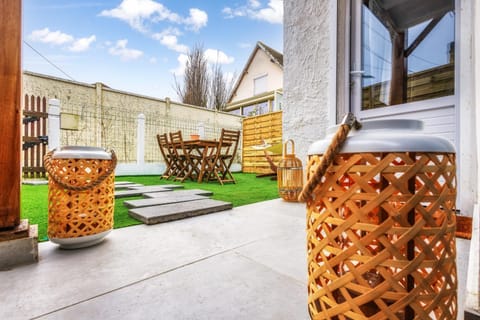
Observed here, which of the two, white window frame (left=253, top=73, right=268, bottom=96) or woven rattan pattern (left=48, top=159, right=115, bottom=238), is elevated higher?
white window frame (left=253, top=73, right=268, bottom=96)

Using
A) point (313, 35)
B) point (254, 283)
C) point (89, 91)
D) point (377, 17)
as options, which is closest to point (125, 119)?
point (89, 91)

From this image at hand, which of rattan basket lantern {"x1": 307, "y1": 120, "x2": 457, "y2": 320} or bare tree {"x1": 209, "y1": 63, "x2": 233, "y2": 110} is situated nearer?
rattan basket lantern {"x1": 307, "y1": 120, "x2": 457, "y2": 320}

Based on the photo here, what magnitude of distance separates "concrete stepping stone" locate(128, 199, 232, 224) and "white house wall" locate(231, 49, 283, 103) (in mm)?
9548

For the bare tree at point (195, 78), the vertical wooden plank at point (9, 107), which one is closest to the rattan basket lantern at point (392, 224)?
the vertical wooden plank at point (9, 107)

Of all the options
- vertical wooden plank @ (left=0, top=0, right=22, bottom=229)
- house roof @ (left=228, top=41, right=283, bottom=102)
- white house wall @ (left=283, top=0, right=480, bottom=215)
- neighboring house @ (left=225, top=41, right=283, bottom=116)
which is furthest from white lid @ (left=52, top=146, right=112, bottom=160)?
house roof @ (left=228, top=41, right=283, bottom=102)

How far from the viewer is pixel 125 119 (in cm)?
662

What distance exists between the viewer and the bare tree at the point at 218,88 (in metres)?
10.5

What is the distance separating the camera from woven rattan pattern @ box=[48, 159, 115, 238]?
46.3 inches

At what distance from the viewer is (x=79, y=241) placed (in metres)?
1.21

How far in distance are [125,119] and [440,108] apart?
274 inches

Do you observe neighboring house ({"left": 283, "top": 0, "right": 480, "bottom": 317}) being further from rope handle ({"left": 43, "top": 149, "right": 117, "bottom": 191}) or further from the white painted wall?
rope handle ({"left": 43, "top": 149, "right": 117, "bottom": 191})

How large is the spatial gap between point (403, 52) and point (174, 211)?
257 cm

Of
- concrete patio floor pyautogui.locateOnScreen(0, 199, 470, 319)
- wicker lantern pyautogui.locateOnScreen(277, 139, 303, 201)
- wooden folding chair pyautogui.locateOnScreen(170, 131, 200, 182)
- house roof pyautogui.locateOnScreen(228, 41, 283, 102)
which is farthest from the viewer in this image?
house roof pyautogui.locateOnScreen(228, 41, 283, 102)

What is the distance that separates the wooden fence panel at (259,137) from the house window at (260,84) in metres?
4.57
